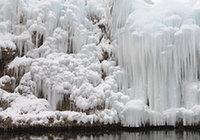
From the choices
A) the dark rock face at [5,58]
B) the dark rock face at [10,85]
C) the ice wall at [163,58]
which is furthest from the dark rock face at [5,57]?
the ice wall at [163,58]

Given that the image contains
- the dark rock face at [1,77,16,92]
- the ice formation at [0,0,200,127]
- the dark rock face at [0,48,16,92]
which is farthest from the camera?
the dark rock face at [0,48,16,92]

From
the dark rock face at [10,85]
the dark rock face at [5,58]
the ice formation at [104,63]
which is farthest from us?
the dark rock face at [5,58]

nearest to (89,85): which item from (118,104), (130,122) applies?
(118,104)

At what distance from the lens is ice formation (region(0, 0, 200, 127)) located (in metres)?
9.41

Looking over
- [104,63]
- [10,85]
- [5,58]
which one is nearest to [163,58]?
[104,63]

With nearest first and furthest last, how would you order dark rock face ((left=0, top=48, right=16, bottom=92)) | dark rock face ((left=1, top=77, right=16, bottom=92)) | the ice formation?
the ice formation
dark rock face ((left=1, top=77, right=16, bottom=92))
dark rock face ((left=0, top=48, right=16, bottom=92))

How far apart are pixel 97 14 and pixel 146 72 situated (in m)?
3.29

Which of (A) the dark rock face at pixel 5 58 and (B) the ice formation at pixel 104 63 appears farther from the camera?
(A) the dark rock face at pixel 5 58

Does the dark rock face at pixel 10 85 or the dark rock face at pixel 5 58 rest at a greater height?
the dark rock face at pixel 5 58

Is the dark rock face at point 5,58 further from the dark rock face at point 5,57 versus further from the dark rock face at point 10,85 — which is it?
the dark rock face at point 10,85

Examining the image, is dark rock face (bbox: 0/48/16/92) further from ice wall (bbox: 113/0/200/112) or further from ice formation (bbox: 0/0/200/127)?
ice wall (bbox: 113/0/200/112)

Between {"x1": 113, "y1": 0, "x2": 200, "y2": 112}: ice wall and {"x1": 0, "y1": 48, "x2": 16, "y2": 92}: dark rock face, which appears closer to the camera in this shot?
{"x1": 113, "y1": 0, "x2": 200, "y2": 112}: ice wall

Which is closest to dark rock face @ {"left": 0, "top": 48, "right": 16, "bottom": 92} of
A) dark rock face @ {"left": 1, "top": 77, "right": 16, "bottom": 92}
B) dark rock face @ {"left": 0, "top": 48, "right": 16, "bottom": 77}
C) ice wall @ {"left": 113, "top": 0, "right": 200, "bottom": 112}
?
dark rock face @ {"left": 0, "top": 48, "right": 16, "bottom": 77}

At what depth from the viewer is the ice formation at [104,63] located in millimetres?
9414
